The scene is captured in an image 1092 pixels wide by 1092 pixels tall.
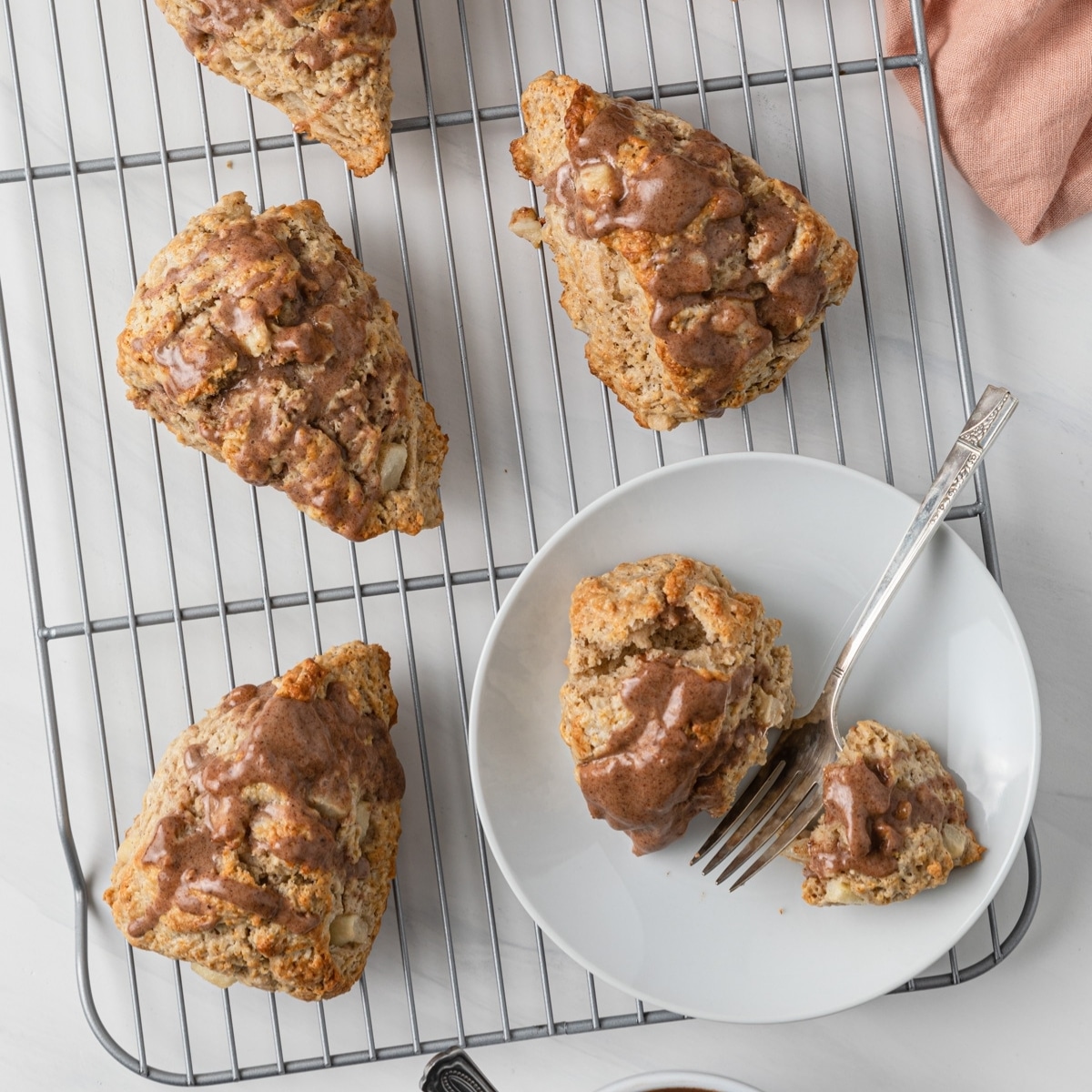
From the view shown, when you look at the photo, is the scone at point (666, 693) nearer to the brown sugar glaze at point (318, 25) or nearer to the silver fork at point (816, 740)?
the silver fork at point (816, 740)

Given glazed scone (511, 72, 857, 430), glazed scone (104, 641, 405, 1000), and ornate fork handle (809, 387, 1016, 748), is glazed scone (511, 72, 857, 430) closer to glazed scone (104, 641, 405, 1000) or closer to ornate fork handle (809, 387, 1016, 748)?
ornate fork handle (809, 387, 1016, 748)

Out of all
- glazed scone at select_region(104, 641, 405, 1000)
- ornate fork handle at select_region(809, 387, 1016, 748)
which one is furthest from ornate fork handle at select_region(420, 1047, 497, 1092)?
ornate fork handle at select_region(809, 387, 1016, 748)

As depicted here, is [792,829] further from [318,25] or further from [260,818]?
[318,25]

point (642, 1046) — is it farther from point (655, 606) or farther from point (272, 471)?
point (272, 471)

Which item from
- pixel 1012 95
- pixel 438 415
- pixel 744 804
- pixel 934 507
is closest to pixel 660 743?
pixel 744 804

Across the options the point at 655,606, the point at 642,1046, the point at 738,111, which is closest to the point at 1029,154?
the point at 738,111
